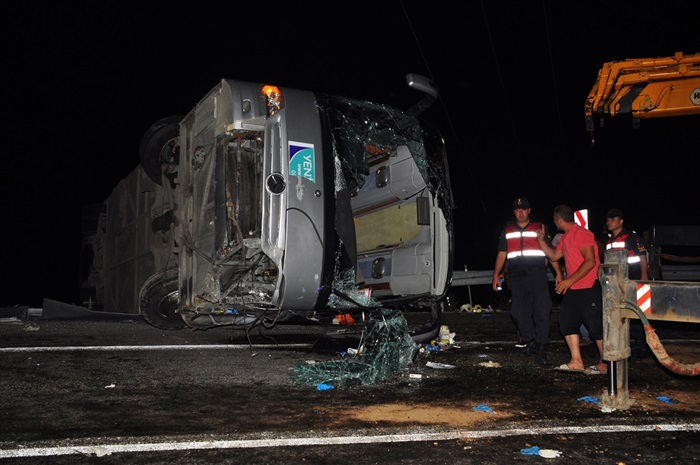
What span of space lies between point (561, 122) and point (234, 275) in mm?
31947

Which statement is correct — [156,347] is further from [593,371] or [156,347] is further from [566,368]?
[593,371]

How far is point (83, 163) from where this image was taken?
26609mm

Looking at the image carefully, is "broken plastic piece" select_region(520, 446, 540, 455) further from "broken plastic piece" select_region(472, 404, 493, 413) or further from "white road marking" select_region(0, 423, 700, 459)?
"broken plastic piece" select_region(472, 404, 493, 413)

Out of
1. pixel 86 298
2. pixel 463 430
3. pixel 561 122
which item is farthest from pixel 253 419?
pixel 561 122

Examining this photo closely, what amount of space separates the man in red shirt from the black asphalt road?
0.27 meters

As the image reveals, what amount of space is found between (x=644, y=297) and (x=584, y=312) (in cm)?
158

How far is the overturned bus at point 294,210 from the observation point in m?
5.17

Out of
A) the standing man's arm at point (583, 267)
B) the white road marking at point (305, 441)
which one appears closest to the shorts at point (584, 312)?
the standing man's arm at point (583, 267)

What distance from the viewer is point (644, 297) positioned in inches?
153

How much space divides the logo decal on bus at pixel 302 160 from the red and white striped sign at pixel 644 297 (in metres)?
2.62

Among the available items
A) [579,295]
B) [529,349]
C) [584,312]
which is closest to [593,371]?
[584,312]

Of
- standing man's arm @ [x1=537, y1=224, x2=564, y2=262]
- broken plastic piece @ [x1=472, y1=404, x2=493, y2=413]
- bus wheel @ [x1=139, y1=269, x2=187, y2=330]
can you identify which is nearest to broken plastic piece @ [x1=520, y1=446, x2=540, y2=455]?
broken plastic piece @ [x1=472, y1=404, x2=493, y2=413]

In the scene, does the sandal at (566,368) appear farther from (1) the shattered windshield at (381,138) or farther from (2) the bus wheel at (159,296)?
(2) the bus wheel at (159,296)

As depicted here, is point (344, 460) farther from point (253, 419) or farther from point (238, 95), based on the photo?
point (238, 95)
